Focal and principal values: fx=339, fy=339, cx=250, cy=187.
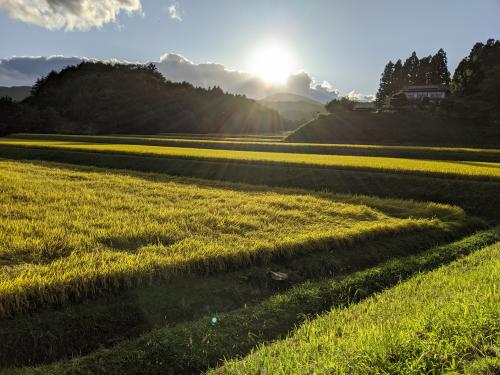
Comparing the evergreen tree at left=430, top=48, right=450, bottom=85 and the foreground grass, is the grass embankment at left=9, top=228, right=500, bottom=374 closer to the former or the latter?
the foreground grass

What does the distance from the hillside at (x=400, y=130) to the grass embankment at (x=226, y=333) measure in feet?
150

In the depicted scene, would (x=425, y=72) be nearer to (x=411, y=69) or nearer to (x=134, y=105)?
(x=411, y=69)

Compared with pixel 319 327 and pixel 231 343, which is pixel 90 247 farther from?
pixel 319 327

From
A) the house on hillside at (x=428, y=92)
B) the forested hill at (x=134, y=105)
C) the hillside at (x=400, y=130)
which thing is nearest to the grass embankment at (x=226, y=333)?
the hillside at (x=400, y=130)

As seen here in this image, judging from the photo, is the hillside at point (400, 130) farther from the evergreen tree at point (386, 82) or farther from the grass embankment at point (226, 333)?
the grass embankment at point (226, 333)

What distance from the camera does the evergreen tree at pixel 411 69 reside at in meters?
81.3

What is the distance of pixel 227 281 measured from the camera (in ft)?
22.5

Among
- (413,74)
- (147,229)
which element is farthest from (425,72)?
(147,229)

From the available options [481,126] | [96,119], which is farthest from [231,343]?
[96,119]

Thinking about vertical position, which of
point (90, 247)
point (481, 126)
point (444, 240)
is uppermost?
point (481, 126)

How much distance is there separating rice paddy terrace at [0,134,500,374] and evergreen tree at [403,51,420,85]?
260 ft

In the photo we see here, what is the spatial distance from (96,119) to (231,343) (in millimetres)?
91752

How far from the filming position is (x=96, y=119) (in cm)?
8594

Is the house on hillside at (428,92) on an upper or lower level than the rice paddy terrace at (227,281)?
upper
